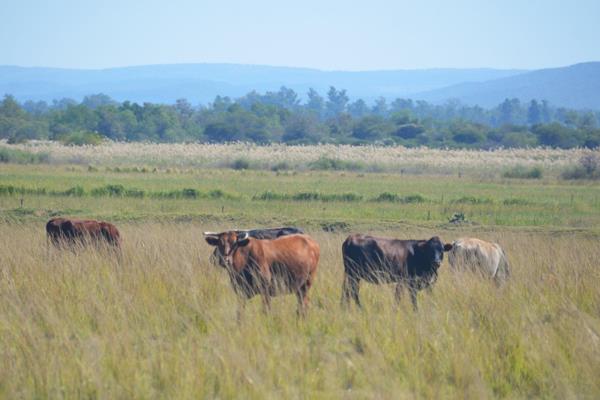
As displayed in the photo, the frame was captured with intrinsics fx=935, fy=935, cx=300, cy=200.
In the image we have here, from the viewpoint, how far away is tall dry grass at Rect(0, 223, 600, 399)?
831 centimetres

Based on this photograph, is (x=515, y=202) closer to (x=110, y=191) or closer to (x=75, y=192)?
(x=110, y=191)

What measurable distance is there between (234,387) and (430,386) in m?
1.79

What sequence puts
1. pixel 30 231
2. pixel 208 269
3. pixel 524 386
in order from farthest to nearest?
1. pixel 30 231
2. pixel 208 269
3. pixel 524 386

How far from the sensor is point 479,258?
13.6m

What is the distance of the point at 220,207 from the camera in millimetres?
28703

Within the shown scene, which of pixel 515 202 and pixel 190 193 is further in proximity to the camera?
pixel 190 193

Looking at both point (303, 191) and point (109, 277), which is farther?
point (303, 191)

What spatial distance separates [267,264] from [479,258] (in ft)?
11.3

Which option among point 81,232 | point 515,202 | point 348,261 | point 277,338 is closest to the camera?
point 277,338

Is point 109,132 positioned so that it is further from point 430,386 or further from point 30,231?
point 430,386

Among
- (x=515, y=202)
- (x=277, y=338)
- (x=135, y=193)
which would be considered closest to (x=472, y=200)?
(x=515, y=202)

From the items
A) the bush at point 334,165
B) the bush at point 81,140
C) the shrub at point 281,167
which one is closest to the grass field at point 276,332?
the shrub at point 281,167

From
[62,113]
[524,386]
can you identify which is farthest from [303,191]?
[62,113]

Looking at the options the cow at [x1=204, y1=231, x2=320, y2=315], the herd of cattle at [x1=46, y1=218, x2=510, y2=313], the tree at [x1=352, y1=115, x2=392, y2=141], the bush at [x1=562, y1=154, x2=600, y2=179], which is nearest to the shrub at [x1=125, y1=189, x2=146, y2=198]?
the herd of cattle at [x1=46, y1=218, x2=510, y2=313]
